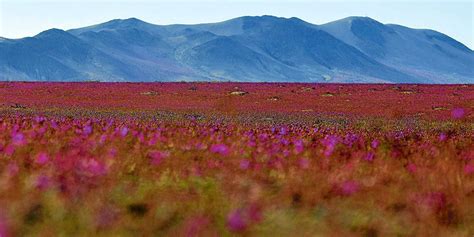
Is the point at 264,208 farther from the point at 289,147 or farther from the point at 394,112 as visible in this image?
the point at 394,112

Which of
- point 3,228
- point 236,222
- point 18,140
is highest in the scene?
point 18,140

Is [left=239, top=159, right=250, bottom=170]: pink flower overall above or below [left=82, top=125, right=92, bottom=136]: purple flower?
above

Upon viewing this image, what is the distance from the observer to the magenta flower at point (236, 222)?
5.42 m

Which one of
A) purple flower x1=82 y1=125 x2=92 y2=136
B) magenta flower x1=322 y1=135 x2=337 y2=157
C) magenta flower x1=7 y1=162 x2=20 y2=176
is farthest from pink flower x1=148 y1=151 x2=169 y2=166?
magenta flower x1=322 y1=135 x2=337 y2=157

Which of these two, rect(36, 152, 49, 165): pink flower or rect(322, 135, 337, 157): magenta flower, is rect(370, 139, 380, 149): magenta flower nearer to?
rect(322, 135, 337, 157): magenta flower

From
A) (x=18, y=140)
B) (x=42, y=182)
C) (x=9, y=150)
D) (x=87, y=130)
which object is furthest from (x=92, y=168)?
(x=87, y=130)

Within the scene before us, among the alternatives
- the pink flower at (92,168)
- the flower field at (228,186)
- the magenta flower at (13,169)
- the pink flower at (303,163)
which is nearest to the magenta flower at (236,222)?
the flower field at (228,186)

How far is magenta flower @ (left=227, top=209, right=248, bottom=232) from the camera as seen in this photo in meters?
5.42

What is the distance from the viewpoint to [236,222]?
215 inches

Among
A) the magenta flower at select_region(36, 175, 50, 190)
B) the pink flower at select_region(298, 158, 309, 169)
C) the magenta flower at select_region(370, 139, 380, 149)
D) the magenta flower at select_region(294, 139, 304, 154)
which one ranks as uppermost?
the magenta flower at select_region(370, 139, 380, 149)

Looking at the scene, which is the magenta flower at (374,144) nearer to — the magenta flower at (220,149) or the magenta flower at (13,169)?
the magenta flower at (220,149)

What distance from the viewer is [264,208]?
578 centimetres

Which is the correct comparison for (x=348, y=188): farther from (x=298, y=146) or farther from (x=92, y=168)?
(x=92, y=168)

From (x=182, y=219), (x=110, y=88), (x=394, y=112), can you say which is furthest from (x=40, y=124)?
(x=110, y=88)
